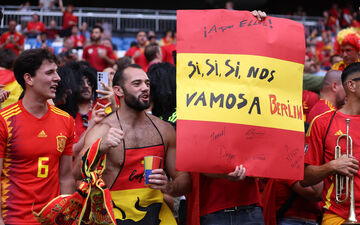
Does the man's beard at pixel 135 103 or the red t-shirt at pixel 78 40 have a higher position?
the red t-shirt at pixel 78 40

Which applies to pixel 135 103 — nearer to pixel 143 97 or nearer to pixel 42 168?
pixel 143 97

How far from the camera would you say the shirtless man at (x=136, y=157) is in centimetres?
399

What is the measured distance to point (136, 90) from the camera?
4375 millimetres

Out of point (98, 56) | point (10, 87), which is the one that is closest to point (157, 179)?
point (10, 87)

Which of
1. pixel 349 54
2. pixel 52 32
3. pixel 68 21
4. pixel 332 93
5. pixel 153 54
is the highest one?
pixel 68 21

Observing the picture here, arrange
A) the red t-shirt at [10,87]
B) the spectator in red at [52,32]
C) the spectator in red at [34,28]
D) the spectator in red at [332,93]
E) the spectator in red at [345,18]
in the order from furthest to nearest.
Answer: the spectator in red at [345,18], the spectator in red at [52,32], the spectator in red at [34,28], the red t-shirt at [10,87], the spectator in red at [332,93]

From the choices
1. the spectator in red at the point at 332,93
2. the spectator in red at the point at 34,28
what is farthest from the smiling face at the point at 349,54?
the spectator in red at the point at 34,28

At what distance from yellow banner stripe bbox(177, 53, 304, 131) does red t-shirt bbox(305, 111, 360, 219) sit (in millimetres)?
483

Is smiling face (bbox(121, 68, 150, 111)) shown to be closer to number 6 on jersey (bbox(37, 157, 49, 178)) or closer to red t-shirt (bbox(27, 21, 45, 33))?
number 6 on jersey (bbox(37, 157, 49, 178))

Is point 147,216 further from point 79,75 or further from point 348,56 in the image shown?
point 348,56

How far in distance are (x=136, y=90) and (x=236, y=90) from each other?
1.01 meters

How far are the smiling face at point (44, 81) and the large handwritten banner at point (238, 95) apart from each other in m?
1.19

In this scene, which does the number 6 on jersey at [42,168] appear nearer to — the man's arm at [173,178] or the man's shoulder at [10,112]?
the man's shoulder at [10,112]

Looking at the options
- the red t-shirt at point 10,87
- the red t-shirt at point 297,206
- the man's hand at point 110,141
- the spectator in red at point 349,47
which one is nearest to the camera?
the man's hand at point 110,141
